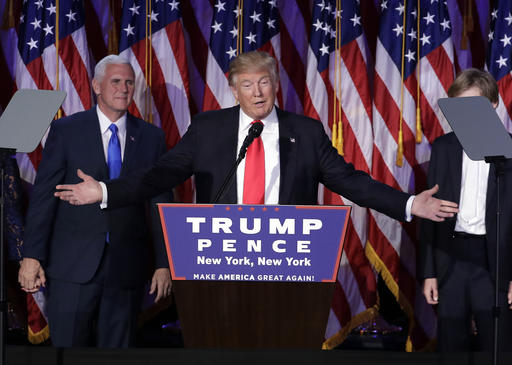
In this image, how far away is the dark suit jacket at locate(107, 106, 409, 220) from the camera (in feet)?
8.21

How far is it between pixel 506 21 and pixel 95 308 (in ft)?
9.44

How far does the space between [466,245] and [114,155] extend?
173 centimetres

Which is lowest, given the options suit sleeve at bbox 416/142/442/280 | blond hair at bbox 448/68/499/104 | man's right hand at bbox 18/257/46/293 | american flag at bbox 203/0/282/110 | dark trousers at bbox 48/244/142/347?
dark trousers at bbox 48/244/142/347

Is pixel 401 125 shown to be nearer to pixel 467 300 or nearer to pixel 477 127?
pixel 467 300

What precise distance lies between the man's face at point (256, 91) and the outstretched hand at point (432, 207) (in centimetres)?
72

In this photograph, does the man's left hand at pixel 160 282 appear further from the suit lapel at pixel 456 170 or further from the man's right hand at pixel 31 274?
the suit lapel at pixel 456 170

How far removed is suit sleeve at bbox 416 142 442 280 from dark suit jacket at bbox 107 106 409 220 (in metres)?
0.64

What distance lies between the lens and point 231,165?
8.29 ft

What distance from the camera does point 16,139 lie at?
1900 mm

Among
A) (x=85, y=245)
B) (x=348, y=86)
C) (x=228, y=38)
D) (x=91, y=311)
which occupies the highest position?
(x=228, y=38)

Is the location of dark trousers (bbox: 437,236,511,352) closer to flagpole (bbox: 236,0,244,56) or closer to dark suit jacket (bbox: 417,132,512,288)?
dark suit jacket (bbox: 417,132,512,288)

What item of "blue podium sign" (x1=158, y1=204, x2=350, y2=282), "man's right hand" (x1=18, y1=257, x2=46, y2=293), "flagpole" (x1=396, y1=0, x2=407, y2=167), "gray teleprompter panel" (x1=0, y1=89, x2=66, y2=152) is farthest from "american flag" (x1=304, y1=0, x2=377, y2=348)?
"gray teleprompter panel" (x1=0, y1=89, x2=66, y2=152)

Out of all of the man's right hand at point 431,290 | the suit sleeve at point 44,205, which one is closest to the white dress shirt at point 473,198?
the man's right hand at point 431,290

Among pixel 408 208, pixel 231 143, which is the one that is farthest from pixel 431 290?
pixel 231 143
